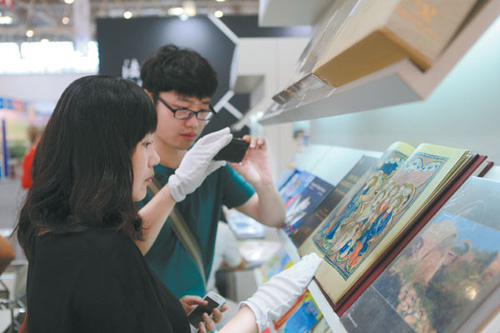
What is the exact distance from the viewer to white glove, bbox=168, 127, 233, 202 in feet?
4.98

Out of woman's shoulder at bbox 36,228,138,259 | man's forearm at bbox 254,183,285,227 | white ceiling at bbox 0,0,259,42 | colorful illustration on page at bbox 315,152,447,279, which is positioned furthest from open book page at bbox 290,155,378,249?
white ceiling at bbox 0,0,259,42

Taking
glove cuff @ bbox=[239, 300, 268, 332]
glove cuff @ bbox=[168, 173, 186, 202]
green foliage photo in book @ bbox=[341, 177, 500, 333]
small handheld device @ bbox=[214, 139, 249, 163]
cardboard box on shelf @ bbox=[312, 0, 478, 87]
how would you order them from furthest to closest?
small handheld device @ bbox=[214, 139, 249, 163]
glove cuff @ bbox=[168, 173, 186, 202]
glove cuff @ bbox=[239, 300, 268, 332]
green foliage photo in book @ bbox=[341, 177, 500, 333]
cardboard box on shelf @ bbox=[312, 0, 478, 87]

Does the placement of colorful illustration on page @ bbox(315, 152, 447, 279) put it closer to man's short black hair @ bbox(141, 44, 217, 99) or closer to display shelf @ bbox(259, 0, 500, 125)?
display shelf @ bbox(259, 0, 500, 125)

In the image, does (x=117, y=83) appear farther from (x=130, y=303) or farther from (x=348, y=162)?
(x=348, y=162)

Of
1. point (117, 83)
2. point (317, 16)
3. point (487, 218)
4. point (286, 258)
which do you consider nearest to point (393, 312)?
point (487, 218)

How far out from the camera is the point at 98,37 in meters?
6.34

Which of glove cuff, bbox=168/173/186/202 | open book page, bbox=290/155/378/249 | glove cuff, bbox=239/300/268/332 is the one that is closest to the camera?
glove cuff, bbox=239/300/268/332

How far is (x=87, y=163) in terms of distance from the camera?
96cm

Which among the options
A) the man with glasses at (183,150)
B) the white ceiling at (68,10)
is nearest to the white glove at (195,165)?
the man with glasses at (183,150)

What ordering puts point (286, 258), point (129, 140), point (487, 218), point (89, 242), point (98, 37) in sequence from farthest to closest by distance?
point (98, 37) < point (286, 258) < point (129, 140) < point (89, 242) < point (487, 218)

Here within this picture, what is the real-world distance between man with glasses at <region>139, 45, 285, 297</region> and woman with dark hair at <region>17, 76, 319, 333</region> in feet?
1.92

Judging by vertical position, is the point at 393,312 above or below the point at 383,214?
below

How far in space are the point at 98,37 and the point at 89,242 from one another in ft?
20.3

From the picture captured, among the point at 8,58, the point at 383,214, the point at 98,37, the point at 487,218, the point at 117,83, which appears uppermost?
the point at 487,218
